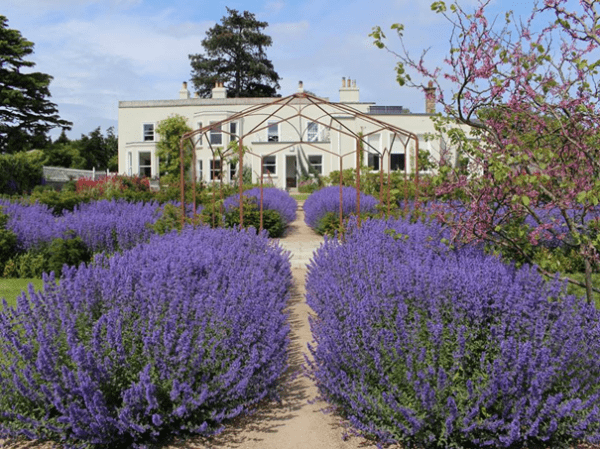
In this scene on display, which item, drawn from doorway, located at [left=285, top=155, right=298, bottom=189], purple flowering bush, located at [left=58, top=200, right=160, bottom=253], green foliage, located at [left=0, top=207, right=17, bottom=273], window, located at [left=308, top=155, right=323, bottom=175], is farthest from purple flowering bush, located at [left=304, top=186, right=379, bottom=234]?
doorway, located at [left=285, top=155, right=298, bottom=189]

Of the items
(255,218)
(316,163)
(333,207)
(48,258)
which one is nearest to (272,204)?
(255,218)

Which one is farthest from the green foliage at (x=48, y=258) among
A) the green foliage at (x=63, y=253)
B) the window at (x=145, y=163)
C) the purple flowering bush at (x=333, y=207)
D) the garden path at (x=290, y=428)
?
the window at (x=145, y=163)

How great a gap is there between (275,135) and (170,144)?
6039 mm

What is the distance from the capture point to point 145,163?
33750 mm

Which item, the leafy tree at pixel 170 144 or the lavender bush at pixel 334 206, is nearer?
the lavender bush at pixel 334 206

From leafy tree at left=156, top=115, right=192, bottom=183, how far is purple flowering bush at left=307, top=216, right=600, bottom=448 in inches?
1118

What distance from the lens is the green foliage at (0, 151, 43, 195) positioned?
1700 centimetres

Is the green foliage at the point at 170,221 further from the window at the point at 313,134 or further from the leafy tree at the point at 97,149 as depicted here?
the leafy tree at the point at 97,149

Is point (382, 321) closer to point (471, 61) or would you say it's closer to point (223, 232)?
point (471, 61)

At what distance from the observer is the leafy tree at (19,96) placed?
3200 cm

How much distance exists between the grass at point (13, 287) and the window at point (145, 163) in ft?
87.7

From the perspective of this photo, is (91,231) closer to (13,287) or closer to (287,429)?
(13,287)

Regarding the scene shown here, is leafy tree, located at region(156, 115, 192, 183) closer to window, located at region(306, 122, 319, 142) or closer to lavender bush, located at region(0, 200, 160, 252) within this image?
window, located at region(306, 122, 319, 142)

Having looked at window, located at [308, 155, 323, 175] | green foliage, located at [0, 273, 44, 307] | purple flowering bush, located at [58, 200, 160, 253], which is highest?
window, located at [308, 155, 323, 175]
